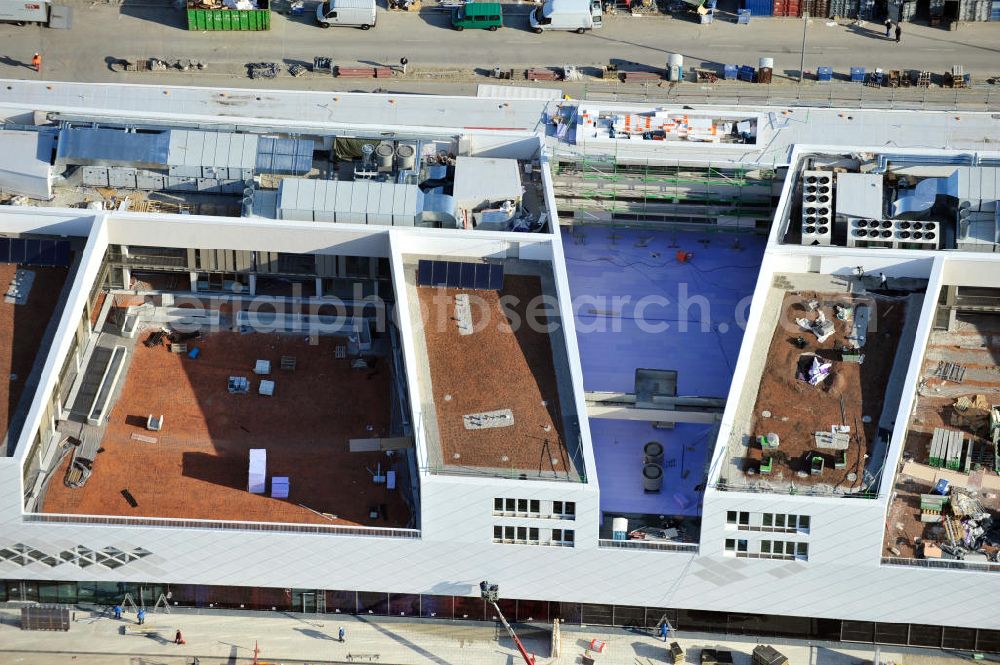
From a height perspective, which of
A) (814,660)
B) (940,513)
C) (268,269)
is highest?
(268,269)

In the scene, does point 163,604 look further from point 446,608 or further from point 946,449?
point 946,449

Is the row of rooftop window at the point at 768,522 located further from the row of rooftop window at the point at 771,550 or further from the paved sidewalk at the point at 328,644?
the paved sidewalk at the point at 328,644

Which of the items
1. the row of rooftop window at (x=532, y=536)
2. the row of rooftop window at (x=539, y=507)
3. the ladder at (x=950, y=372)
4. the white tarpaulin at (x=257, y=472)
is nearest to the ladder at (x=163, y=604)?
the white tarpaulin at (x=257, y=472)

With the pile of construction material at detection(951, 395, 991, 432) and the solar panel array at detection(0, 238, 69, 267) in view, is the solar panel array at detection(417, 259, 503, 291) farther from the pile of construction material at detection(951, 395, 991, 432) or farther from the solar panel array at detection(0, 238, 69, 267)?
the pile of construction material at detection(951, 395, 991, 432)

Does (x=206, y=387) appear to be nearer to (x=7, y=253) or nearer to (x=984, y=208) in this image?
(x=7, y=253)

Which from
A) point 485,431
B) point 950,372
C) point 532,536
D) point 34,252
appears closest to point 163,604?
point 485,431

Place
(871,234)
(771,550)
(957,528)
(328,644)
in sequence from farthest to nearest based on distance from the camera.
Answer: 1. (871,234)
2. (328,644)
3. (957,528)
4. (771,550)

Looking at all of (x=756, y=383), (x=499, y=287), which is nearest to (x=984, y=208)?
(x=756, y=383)
